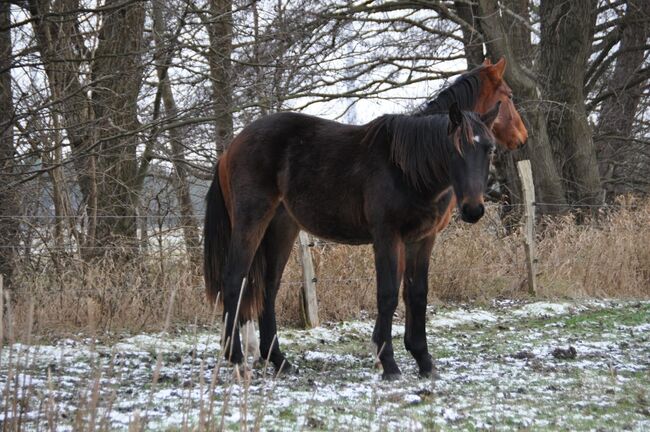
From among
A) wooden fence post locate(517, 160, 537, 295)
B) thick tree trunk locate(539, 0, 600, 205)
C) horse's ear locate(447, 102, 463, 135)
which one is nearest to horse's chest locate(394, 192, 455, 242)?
horse's ear locate(447, 102, 463, 135)

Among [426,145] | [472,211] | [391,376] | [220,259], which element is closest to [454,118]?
[426,145]

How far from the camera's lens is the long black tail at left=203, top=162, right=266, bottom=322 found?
227 inches

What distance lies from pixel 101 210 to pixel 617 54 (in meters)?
10.9

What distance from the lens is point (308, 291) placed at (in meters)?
7.69

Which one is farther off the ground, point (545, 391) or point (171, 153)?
point (171, 153)

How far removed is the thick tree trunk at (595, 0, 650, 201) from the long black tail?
10793mm

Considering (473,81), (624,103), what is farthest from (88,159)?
(624,103)

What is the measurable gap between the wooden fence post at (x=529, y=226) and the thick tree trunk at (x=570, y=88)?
12.4 feet

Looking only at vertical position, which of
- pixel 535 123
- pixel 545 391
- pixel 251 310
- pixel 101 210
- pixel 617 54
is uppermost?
pixel 617 54

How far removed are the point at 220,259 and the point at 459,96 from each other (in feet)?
7.40

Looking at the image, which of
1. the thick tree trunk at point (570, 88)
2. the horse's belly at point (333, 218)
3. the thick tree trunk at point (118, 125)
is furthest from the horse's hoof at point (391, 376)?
the thick tree trunk at point (570, 88)

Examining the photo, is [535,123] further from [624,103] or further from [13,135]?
[13,135]

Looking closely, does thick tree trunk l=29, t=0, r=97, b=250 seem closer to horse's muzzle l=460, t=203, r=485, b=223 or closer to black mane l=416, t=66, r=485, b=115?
black mane l=416, t=66, r=485, b=115

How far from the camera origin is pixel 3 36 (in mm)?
6566
